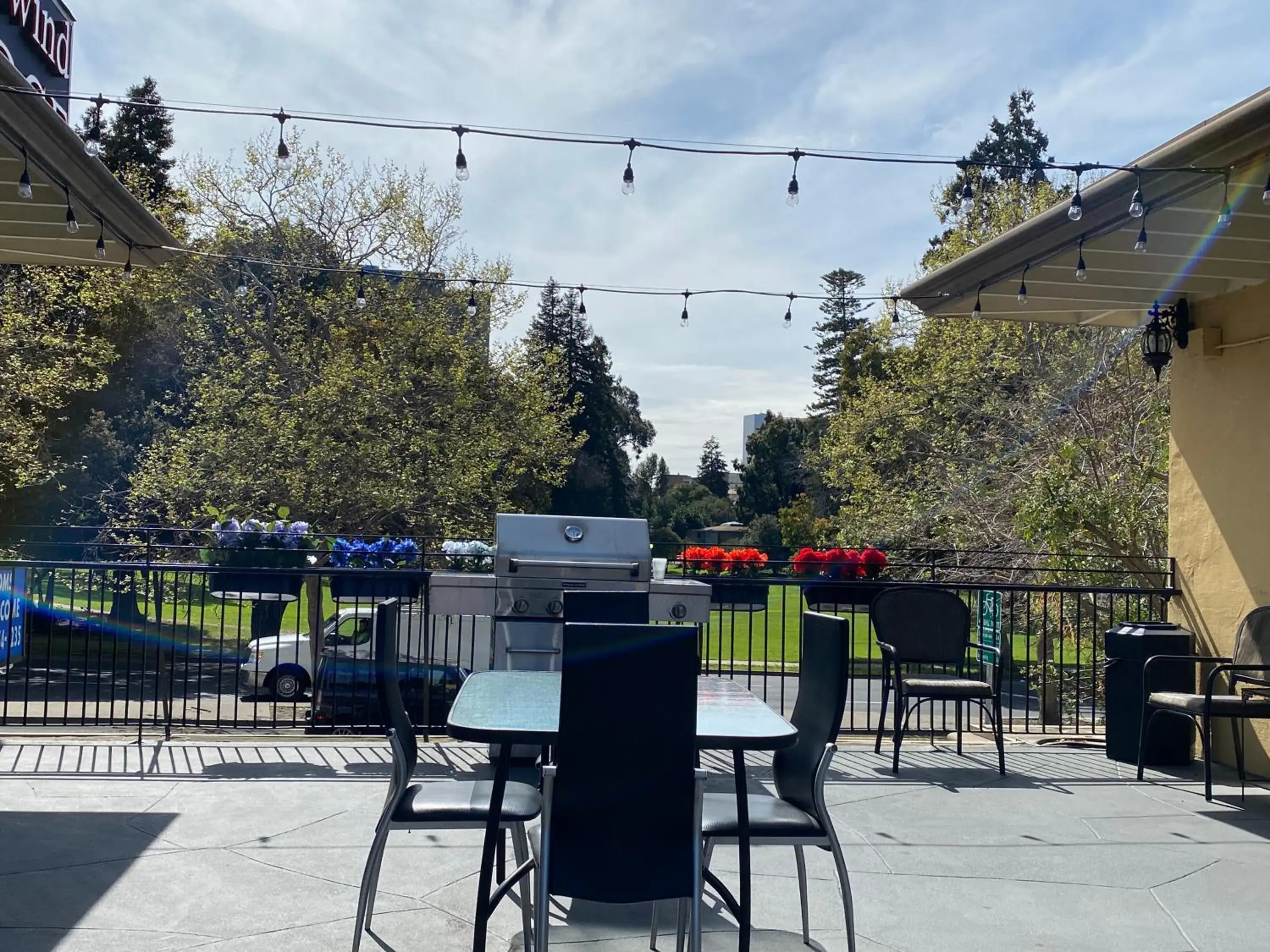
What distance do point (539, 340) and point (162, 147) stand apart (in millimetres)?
16902

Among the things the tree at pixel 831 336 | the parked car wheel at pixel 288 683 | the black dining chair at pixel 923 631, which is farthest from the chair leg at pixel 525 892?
the tree at pixel 831 336

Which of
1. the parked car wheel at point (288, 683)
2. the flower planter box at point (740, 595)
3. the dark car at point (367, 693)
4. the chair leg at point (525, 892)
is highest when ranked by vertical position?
the flower planter box at point (740, 595)

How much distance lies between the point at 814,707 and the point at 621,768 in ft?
3.15

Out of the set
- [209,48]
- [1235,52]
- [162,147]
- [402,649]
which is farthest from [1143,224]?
[162,147]

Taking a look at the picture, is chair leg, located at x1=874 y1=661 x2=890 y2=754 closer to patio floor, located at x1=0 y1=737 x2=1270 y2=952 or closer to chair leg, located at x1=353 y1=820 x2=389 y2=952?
patio floor, located at x1=0 y1=737 x2=1270 y2=952

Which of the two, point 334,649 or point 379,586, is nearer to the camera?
point 379,586

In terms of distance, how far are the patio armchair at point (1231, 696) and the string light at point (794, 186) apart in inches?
124

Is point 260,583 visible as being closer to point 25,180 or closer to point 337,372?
point 25,180

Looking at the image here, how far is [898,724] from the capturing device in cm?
609

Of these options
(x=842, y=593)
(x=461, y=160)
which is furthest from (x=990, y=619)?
(x=461, y=160)

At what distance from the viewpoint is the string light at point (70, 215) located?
16.2ft

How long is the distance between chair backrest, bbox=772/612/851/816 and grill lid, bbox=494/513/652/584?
59.9 inches

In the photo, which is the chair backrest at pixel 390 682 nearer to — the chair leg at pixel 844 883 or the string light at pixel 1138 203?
the chair leg at pixel 844 883

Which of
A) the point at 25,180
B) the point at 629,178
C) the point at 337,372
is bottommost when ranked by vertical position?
the point at 25,180
